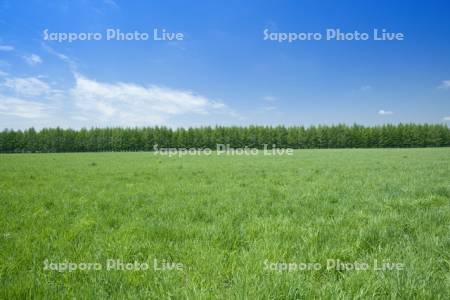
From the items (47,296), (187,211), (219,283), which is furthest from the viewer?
(187,211)

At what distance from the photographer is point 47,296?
3.13 meters

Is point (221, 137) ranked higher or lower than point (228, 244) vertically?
higher

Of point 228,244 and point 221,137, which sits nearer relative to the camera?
point 228,244

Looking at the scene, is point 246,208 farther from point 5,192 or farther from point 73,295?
point 5,192

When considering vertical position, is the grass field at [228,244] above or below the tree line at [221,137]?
below

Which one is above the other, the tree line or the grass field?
the tree line

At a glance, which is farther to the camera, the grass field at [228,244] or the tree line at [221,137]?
the tree line at [221,137]

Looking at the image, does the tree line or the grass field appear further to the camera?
the tree line

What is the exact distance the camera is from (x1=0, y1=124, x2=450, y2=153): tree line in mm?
89125

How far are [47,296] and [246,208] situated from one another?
4318 mm

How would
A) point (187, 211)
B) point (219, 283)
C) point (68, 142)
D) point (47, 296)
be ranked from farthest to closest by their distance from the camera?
1. point (68, 142)
2. point (187, 211)
3. point (219, 283)
4. point (47, 296)

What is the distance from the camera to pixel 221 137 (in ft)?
301

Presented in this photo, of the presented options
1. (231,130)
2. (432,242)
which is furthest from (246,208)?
(231,130)

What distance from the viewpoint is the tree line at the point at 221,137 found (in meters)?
89.1
